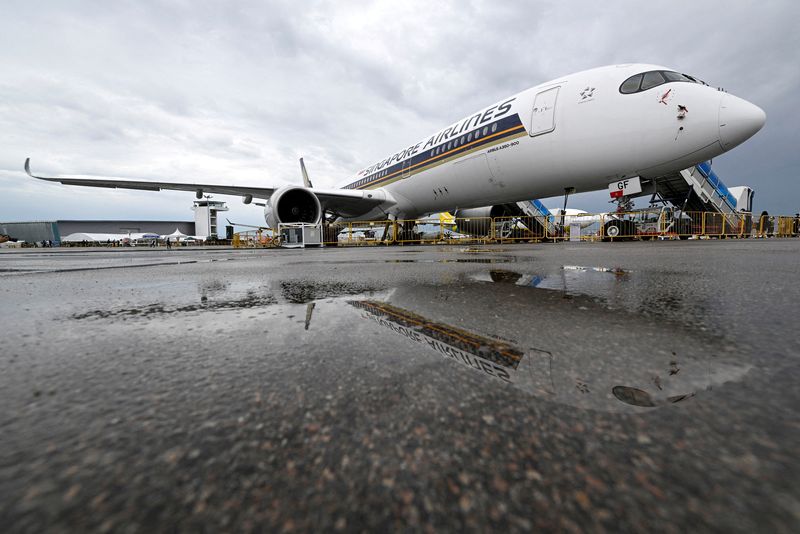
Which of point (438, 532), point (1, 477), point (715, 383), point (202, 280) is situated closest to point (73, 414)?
point (1, 477)

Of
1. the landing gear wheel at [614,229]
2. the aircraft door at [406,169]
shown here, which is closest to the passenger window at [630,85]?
the landing gear wheel at [614,229]

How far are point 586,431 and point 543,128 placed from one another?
810cm

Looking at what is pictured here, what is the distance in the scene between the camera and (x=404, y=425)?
1.69ft

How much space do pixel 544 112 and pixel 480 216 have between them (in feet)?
25.8

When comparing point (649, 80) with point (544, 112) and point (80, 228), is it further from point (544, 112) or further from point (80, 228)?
point (80, 228)

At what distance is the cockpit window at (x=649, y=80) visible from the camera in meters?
6.30

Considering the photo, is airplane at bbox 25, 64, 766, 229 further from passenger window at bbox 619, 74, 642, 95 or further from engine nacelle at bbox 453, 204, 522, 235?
engine nacelle at bbox 453, 204, 522, 235

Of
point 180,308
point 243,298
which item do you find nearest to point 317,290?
point 243,298

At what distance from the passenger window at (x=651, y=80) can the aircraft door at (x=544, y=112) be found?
5.11 feet

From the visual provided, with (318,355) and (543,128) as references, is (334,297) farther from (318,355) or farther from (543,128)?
(543,128)

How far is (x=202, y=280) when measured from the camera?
8.27ft

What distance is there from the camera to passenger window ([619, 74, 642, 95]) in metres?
6.45

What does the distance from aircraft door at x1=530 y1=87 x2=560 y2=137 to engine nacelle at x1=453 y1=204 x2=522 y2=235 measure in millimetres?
5915

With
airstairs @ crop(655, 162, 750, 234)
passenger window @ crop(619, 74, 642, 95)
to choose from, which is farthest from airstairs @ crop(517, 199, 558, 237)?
passenger window @ crop(619, 74, 642, 95)
